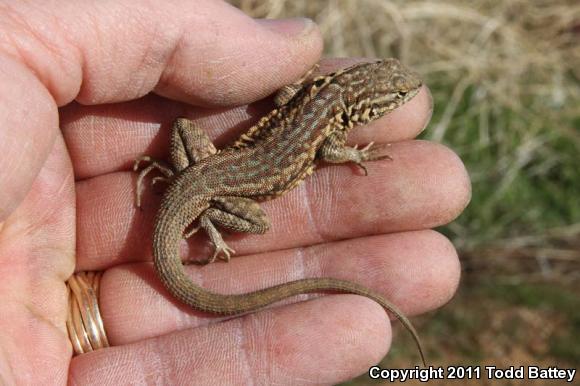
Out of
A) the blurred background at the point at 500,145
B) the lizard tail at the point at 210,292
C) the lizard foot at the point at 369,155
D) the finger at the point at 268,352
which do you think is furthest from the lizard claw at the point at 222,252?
the blurred background at the point at 500,145

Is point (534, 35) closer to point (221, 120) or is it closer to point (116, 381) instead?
point (221, 120)

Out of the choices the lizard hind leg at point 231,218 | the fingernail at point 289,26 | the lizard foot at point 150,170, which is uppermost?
the fingernail at point 289,26

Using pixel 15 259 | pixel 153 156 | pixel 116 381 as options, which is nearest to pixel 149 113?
pixel 153 156

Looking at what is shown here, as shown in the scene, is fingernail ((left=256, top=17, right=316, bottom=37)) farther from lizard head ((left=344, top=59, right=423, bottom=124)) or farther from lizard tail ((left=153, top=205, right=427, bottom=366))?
lizard tail ((left=153, top=205, right=427, bottom=366))

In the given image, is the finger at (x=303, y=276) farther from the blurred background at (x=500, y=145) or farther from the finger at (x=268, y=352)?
the blurred background at (x=500, y=145)

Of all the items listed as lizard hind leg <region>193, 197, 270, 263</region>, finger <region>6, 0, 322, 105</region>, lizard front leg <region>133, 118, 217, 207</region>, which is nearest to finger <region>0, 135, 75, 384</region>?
lizard front leg <region>133, 118, 217, 207</region>

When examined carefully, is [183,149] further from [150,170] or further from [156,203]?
[156,203]
